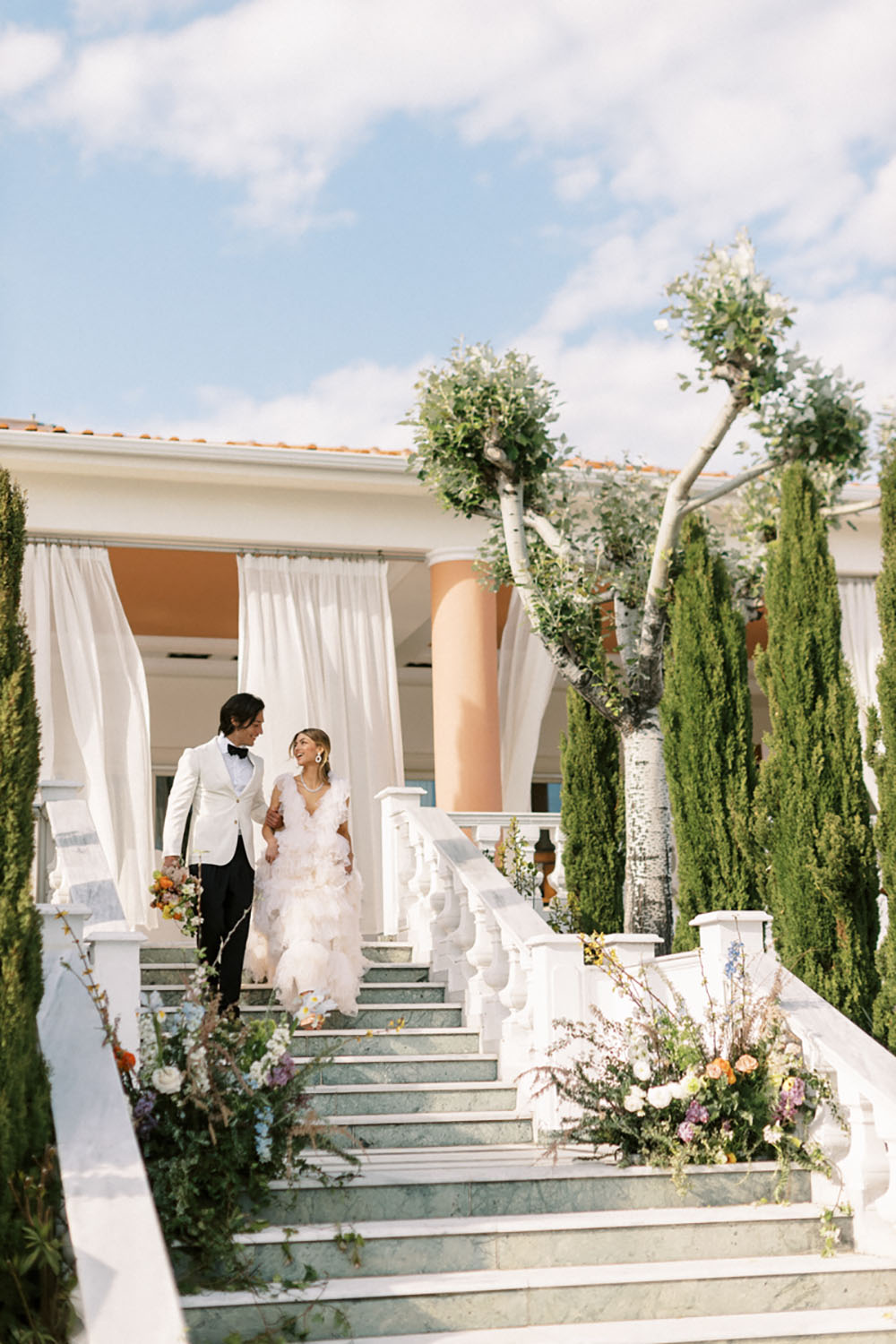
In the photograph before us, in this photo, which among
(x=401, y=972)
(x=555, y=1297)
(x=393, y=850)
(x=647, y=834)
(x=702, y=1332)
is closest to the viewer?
(x=702, y=1332)

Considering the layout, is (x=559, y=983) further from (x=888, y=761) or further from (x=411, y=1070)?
(x=888, y=761)

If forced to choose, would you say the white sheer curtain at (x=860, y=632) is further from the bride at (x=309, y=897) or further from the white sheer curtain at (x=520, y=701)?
the bride at (x=309, y=897)

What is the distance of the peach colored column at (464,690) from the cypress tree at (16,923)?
714 cm

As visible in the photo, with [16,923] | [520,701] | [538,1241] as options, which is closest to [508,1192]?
[538,1241]

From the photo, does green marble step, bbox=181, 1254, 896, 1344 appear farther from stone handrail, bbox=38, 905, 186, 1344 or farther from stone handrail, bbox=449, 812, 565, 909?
stone handrail, bbox=449, 812, 565, 909

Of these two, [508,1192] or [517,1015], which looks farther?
[517,1015]

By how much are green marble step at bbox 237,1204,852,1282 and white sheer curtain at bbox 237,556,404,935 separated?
6348 mm

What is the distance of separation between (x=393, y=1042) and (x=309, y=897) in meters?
0.96

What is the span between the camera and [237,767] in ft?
26.2

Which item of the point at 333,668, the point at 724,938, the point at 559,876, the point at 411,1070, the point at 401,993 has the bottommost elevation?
the point at 411,1070

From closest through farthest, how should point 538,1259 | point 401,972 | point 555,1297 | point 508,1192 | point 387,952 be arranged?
point 555,1297
point 538,1259
point 508,1192
point 401,972
point 387,952

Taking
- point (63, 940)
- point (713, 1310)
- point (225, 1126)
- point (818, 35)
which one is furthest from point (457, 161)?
point (713, 1310)

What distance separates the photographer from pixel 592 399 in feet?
37.2

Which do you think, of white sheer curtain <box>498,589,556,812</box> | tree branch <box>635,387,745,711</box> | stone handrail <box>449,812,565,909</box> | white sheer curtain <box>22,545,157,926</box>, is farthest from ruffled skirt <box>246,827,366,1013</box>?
white sheer curtain <box>498,589,556,812</box>
